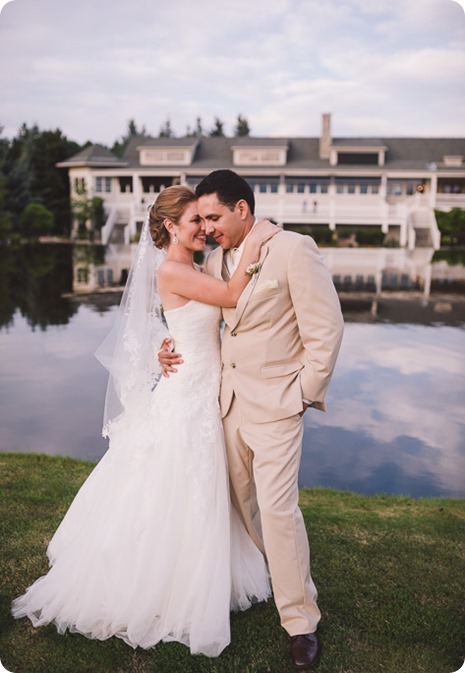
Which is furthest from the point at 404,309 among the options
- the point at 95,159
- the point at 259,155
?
the point at 95,159

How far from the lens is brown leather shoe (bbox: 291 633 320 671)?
10.4ft

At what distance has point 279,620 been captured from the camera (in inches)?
141

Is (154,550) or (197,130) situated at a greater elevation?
(197,130)

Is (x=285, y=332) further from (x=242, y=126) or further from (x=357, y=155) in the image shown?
(x=242, y=126)

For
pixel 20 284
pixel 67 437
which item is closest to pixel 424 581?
pixel 67 437

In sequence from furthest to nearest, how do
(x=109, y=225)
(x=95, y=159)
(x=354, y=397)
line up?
(x=95, y=159), (x=109, y=225), (x=354, y=397)

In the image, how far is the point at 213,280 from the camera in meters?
3.54

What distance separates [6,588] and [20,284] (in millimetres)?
18097

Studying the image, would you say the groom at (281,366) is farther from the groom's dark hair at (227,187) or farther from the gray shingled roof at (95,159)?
the gray shingled roof at (95,159)

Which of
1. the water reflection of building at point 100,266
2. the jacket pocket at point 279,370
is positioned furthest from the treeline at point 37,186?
the jacket pocket at point 279,370

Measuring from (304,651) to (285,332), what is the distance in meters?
1.62

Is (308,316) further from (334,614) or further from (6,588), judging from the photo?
(6,588)

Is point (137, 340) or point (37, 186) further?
point (37, 186)

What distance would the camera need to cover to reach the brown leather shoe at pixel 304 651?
10.4 feet
